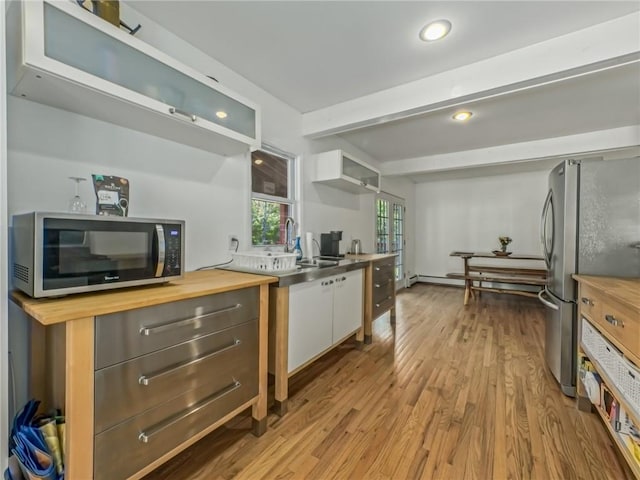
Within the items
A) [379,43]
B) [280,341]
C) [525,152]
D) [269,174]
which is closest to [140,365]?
[280,341]

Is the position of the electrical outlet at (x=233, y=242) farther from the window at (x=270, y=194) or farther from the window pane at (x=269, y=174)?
the window pane at (x=269, y=174)

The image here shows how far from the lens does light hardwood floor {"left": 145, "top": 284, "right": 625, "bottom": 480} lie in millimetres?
1401

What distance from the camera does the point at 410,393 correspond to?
6.79 feet

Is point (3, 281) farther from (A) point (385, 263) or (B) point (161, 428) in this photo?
(A) point (385, 263)

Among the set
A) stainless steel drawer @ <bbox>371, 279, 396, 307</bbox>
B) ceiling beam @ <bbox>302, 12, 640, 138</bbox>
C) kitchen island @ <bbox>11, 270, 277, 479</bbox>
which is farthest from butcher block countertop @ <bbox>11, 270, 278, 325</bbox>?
ceiling beam @ <bbox>302, 12, 640, 138</bbox>

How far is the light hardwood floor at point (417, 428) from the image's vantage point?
55.2 inches

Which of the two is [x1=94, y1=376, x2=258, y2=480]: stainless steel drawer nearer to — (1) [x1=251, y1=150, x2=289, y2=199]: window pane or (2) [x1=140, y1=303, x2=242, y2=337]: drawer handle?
(2) [x1=140, y1=303, x2=242, y2=337]: drawer handle

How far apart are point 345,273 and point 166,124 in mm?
1751

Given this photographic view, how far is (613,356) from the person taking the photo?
56.1 inches

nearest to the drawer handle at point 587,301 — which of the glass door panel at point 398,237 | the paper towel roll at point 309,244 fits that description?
the paper towel roll at point 309,244

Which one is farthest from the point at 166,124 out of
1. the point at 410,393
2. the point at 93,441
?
the point at 410,393

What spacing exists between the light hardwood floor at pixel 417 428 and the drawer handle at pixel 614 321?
28.3 inches

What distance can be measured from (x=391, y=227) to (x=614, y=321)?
4.20 m

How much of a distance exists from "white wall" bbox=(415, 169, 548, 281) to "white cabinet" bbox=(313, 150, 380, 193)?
3.39 metres
